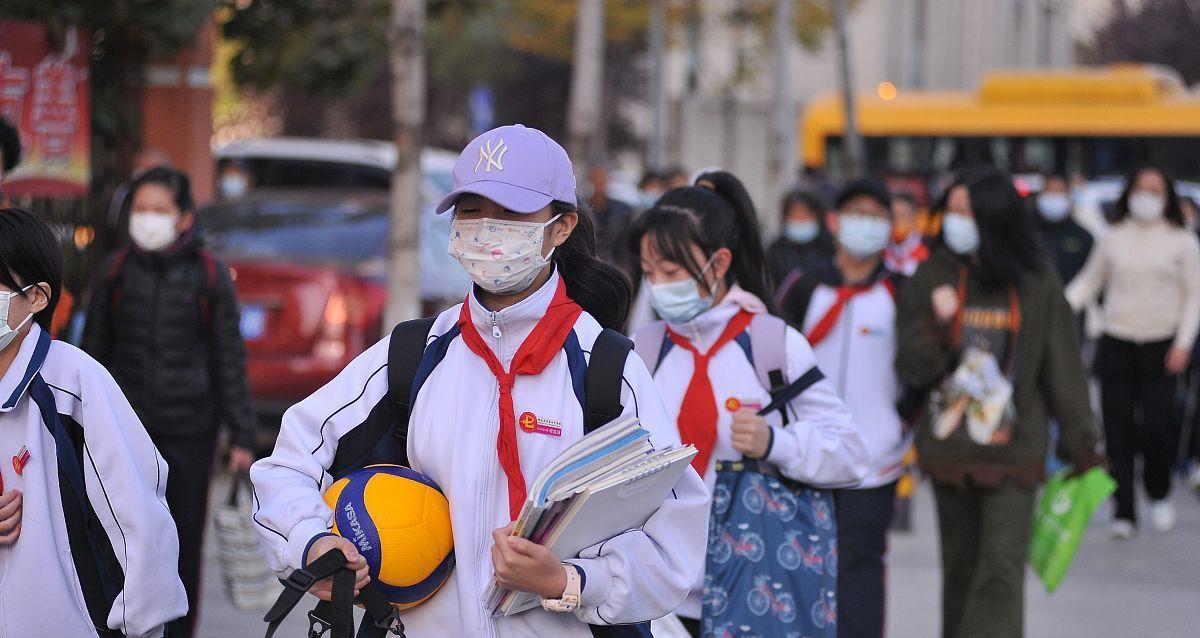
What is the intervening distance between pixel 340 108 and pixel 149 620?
134ft

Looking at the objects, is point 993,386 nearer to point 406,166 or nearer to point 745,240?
point 745,240

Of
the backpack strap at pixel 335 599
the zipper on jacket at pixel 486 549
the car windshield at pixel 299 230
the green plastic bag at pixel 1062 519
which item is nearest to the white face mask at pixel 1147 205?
the green plastic bag at pixel 1062 519

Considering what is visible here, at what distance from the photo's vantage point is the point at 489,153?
2994 mm

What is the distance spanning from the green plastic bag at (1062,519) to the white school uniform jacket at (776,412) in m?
1.83

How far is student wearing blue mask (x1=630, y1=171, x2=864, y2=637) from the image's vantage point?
4203 millimetres

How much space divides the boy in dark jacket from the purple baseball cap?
3242 millimetres

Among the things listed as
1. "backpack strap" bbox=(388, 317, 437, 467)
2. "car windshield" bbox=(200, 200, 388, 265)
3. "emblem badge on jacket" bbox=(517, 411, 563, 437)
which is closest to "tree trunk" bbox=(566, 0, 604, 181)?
"car windshield" bbox=(200, 200, 388, 265)

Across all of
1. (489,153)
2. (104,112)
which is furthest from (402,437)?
(104,112)

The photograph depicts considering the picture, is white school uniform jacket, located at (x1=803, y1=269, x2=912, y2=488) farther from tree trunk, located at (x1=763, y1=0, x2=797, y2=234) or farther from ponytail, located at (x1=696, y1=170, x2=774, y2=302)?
tree trunk, located at (x1=763, y1=0, x2=797, y2=234)

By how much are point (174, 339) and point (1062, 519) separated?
10.7ft

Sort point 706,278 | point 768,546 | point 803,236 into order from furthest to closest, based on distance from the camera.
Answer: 1. point 803,236
2. point 706,278
3. point 768,546

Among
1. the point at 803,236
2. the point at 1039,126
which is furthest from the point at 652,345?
the point at 1039,126

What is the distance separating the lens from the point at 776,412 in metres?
4.35

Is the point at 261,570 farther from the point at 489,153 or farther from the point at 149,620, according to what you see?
the point at 489,153
